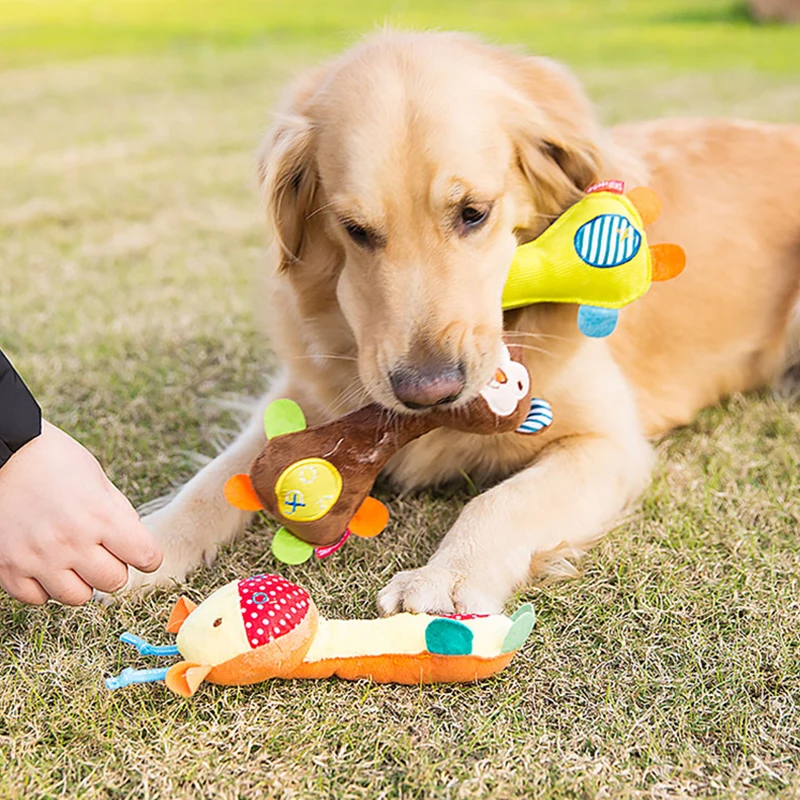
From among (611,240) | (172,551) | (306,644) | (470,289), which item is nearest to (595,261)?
(611,240)

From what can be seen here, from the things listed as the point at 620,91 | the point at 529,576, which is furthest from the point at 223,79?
the point at 529,576

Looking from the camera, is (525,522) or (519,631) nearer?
(519,631)

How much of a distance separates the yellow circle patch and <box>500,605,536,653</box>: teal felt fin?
1.71 feet

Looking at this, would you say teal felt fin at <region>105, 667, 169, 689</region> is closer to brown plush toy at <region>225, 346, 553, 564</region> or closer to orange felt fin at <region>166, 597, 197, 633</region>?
orange felt fin at <region>166, 597, 197, 633</region>

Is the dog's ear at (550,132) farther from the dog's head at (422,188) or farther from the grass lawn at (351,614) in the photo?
the grass lawn at (351,614)

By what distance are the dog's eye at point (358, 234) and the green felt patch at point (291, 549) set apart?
2.47 feet

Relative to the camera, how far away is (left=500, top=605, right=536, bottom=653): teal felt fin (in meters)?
2.02

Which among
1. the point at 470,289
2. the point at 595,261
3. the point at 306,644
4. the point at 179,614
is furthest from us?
the point at 595,261

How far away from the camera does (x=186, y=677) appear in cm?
186

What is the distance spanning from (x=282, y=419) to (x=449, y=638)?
0.72m

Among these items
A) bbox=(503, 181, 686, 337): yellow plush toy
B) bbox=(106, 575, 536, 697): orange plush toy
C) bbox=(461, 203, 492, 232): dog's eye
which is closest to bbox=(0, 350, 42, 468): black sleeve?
bbox=(106, 575, 536, 697): orange plush toy

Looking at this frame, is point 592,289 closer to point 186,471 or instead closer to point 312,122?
point 312,122

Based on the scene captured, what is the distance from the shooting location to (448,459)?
2.85 metres

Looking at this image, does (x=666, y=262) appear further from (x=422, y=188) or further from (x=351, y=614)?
(x=351, y=614)
